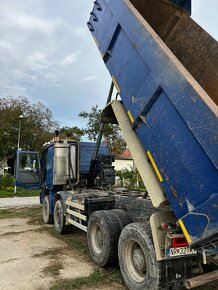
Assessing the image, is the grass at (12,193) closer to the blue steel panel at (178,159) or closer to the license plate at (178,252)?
the license plate at (178,252)

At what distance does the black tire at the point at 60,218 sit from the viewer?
7645 mm

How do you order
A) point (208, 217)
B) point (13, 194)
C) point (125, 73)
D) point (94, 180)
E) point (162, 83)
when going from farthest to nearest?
1. point (13, 194)
2. point (94, 180)
3. point (125, 73)
4. point (162, 83)
5. point (208, 217)

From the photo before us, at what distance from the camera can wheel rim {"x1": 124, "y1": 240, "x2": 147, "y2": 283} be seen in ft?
13.5

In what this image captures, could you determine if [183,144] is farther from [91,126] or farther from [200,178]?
[91,126]

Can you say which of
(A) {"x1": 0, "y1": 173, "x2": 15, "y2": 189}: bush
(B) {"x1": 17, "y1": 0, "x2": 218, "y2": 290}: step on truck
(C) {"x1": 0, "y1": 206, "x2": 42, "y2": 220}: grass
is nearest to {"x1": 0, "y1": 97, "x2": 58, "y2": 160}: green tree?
(A) {"x1": 0, "y1": 173, "x2": 15, "y2": 189}: bush

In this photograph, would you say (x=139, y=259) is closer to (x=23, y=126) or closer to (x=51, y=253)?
(x=51, y=253)

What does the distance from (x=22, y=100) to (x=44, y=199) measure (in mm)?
22580

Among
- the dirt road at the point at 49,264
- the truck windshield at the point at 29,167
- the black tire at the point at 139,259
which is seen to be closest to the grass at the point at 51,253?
the dirt road at the point at 49,264

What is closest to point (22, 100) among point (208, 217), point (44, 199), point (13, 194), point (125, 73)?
point (13, 194)

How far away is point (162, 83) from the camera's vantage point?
356 cm

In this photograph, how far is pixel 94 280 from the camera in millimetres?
4695

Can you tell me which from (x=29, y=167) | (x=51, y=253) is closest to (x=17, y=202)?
(x=29, y=167)

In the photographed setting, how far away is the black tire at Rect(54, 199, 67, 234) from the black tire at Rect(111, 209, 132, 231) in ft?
8.77

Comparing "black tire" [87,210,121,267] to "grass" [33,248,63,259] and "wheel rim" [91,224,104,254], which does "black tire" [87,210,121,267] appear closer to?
"wheel rim" [91,224,104,254]
